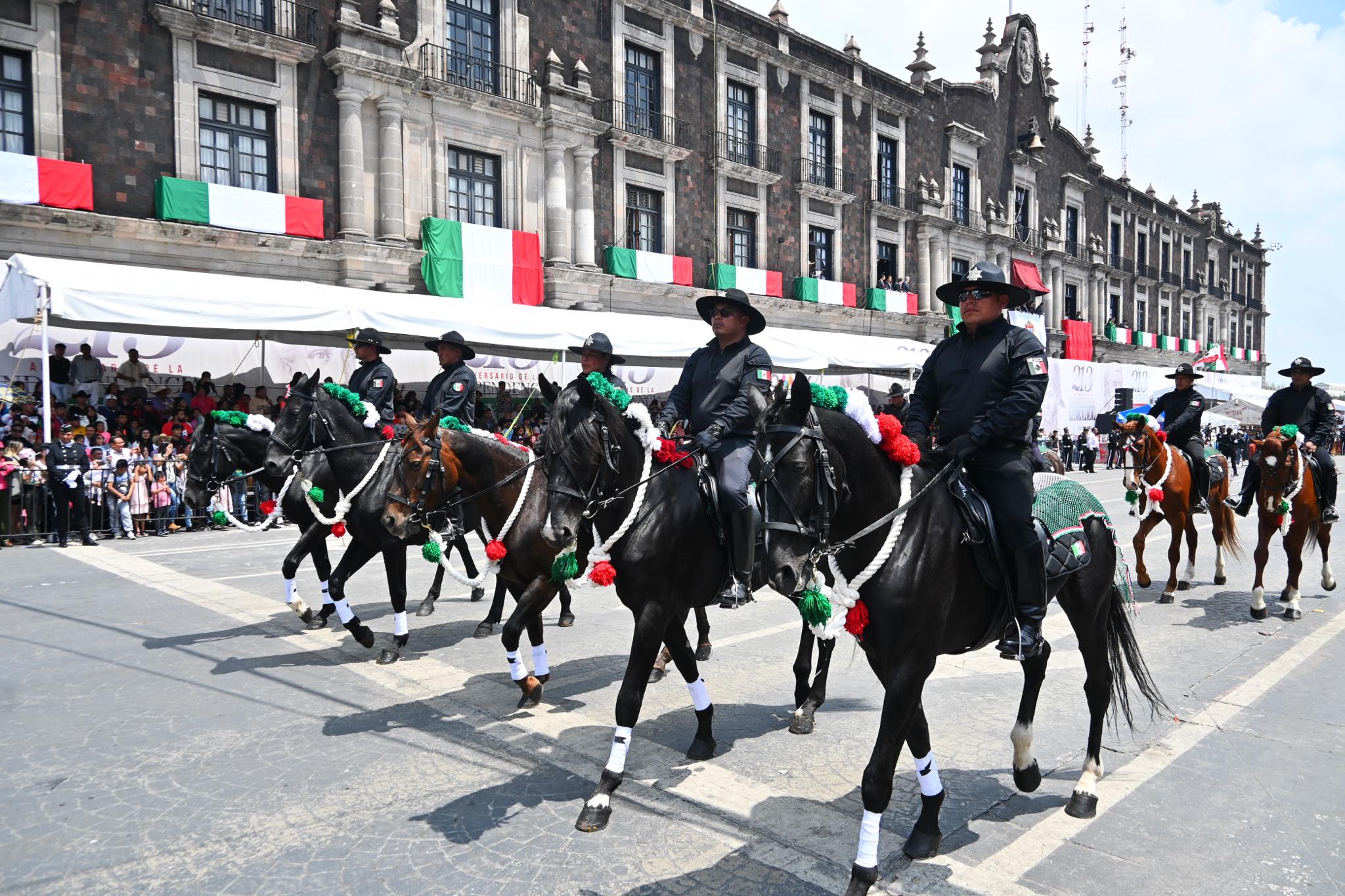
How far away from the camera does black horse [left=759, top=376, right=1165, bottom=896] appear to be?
3600 millimetres

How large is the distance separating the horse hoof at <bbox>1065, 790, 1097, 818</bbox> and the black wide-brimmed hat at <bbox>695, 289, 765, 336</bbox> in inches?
119

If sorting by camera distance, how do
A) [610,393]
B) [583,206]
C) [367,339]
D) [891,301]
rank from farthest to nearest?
1. [891,301]
2. [583,206]
3. [367,339]
4. [610,393]

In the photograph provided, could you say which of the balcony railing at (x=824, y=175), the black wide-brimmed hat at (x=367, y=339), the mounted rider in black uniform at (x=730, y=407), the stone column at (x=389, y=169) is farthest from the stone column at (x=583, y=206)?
the mounted rider in black uniform at (x=730, y=407)

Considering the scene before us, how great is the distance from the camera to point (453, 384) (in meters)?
8.02

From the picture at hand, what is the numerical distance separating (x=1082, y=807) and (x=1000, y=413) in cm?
204

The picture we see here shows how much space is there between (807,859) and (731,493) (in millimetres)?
1901

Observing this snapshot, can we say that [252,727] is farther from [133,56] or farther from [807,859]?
[133,56]

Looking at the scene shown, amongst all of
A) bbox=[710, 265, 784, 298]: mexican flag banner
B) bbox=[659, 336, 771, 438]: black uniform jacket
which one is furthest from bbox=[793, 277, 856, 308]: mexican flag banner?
bbox=[659, 336, 771, 438]: black uniform jacket

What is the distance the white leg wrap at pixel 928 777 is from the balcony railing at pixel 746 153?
26.8m

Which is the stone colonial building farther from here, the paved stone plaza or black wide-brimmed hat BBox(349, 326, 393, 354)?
the paved stone plaza

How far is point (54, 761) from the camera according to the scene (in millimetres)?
4973

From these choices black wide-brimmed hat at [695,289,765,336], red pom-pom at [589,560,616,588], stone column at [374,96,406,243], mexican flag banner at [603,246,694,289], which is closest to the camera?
red pom-pom at [589,560,616,588]

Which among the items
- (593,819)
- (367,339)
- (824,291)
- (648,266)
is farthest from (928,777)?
(824,291)

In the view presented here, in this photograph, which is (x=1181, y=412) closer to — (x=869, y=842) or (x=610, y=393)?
(x=610, y=393)
